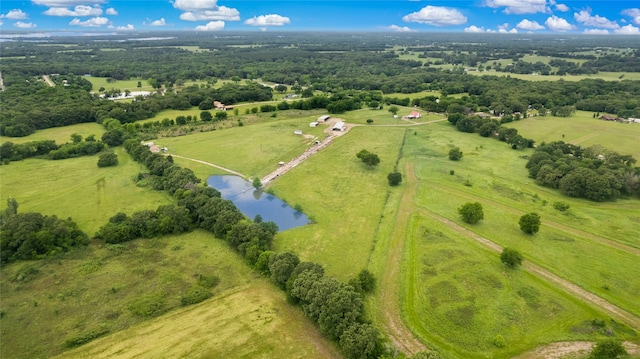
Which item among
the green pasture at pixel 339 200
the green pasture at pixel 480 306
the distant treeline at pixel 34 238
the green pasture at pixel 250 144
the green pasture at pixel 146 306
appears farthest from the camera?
the green pasture at pixel 250 144

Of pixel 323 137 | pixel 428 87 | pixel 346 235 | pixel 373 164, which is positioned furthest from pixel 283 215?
pixel 428 87

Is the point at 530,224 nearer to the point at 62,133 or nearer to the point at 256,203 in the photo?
the point at 256,203

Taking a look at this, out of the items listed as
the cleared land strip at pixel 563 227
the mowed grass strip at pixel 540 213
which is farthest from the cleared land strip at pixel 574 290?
the cleared land strip at pixel 563 227

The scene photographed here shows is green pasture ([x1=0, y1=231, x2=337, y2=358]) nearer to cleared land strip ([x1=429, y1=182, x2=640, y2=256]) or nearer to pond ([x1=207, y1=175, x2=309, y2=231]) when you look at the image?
pond ([x1=207, y1=175, x2=309, y2=231])

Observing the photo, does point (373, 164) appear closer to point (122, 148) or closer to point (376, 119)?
point (376, 119)

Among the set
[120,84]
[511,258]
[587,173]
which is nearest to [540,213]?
[587,173]

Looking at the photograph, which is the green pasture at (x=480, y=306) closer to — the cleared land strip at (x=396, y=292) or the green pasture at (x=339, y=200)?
the cleared land strip at (x=396, y=292)

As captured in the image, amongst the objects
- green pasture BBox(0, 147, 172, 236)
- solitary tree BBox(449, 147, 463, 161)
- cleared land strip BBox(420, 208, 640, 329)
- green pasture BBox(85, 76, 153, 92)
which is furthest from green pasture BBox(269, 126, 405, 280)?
green pasture BBox(85, 76, 153, 92)
